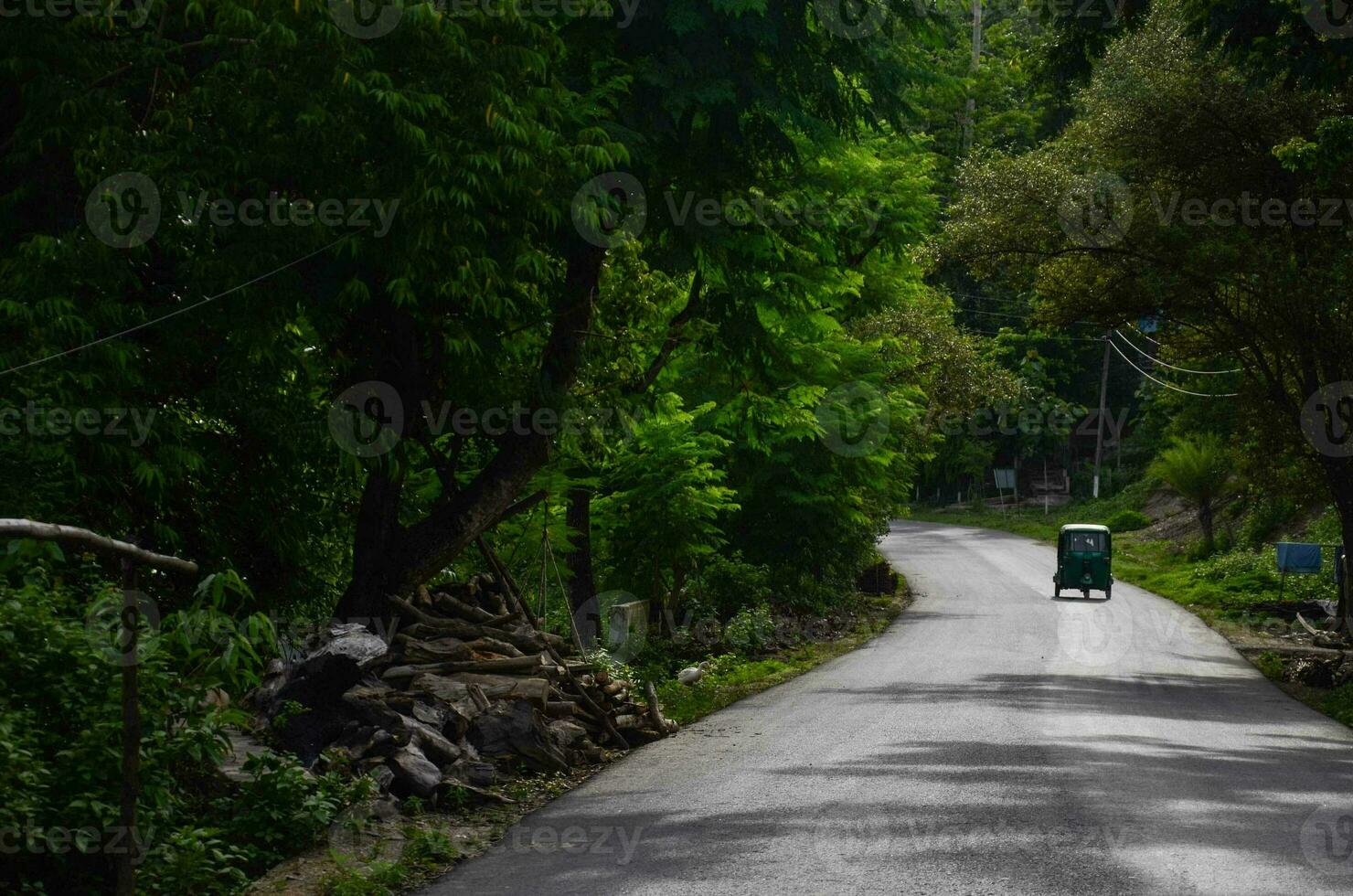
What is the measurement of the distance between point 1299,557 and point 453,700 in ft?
89.0

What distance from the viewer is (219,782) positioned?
32.4 feet

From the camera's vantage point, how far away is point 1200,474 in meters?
49.9

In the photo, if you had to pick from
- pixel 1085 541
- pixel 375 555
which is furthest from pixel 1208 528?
pixel 375 555

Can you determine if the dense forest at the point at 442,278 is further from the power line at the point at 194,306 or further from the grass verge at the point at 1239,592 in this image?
the grass verge at the point at 1239,592

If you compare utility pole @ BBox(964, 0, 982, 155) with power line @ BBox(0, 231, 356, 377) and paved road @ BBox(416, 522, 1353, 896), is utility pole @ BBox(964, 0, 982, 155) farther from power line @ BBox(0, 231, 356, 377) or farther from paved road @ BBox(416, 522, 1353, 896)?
power line @ BBox(0, 231, 356, 377)

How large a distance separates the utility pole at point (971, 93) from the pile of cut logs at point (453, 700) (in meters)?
50.3

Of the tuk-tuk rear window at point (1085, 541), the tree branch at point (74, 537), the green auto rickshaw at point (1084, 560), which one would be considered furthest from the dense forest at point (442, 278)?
the tuk-tuk rear window at point (1085, 541)

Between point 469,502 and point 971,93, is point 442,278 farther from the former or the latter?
point 971,93

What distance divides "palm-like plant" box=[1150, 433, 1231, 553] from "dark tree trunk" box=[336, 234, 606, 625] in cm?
3766

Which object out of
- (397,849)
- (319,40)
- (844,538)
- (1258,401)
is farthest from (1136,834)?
(844,538)

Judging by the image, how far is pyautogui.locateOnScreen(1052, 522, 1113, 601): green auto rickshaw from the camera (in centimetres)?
4041

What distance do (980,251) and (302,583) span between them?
14.7 meters

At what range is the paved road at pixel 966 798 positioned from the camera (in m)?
8.83

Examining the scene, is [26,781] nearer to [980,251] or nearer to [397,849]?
[397,849]
